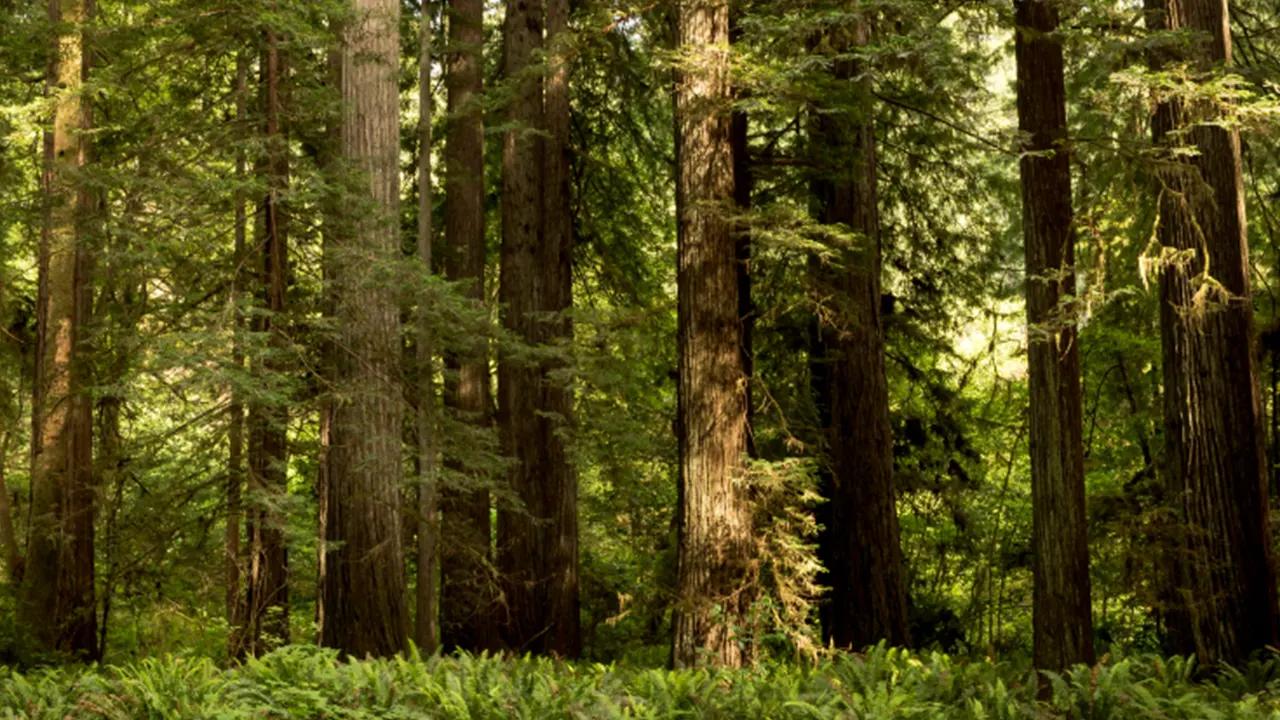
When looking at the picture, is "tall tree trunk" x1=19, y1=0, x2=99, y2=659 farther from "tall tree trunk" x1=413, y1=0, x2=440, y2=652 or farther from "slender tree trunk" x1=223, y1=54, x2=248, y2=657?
"tall tree trunk" x1=413, y1=0, x2=440, y2=652

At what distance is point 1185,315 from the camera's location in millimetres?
9078

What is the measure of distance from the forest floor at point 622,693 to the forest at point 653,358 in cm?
4

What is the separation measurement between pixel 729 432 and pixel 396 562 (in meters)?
3.40

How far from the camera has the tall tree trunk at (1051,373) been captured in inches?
337

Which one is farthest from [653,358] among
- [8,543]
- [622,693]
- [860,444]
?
[622,693]

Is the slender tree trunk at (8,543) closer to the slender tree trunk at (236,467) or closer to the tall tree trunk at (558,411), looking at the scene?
the slender tree trunk at (236,467)

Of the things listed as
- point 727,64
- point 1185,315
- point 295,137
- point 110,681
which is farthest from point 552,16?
point 110,681

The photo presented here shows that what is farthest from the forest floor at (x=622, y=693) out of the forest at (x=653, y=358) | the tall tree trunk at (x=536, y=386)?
the tall tree trunk at (x=536, y=386)

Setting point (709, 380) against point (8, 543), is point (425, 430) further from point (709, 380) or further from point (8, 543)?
point (8, 543)

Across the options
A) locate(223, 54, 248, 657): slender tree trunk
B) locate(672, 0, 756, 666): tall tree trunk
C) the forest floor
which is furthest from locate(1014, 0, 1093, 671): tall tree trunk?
locate(223, 54, 248, 657): slender tree trunk

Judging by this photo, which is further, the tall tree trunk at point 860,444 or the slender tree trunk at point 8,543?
the slender tree trunk at point 8,543

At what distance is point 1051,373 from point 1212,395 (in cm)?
164

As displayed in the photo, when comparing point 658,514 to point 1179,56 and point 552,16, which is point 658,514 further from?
point 1179,56

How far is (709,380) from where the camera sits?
927 cm
